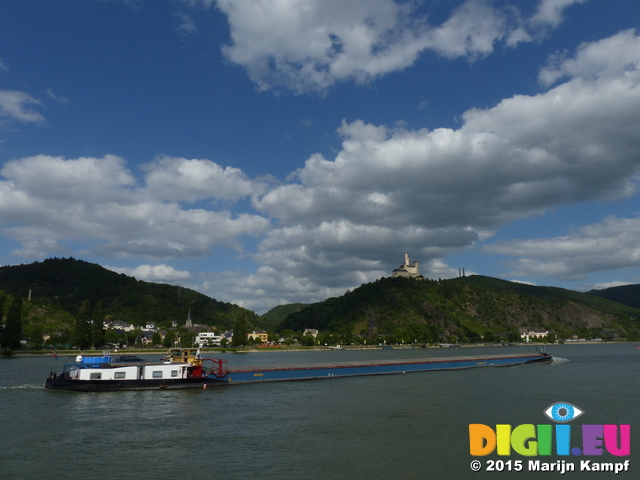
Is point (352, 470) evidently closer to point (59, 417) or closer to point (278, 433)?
point (278, 433)

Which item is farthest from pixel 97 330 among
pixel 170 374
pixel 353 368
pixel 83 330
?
pixel 353 368

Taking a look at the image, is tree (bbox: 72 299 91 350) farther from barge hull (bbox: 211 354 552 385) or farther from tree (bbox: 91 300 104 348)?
barge hull (bbox: 211 354 552 385)

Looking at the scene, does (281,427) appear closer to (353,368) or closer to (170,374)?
(170,374)

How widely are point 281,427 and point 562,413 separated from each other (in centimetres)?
2723

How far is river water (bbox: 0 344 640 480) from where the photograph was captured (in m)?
26.8

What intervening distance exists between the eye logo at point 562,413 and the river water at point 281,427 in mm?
834

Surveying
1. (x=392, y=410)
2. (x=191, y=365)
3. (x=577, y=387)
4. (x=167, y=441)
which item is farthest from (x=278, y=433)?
(x=577, y=387)

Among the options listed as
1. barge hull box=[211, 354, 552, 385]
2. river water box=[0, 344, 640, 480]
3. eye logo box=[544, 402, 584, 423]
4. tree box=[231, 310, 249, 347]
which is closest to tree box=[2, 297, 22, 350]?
tree box=[231, 310, 249, 347]

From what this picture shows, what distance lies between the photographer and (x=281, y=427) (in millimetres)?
37500

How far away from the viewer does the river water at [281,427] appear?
2677cm

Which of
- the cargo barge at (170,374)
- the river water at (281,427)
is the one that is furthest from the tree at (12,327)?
the cargo barge at (170,374)

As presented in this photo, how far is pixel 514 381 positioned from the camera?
69.6m

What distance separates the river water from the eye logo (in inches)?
32.8

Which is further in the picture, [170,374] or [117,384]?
[170,374]
